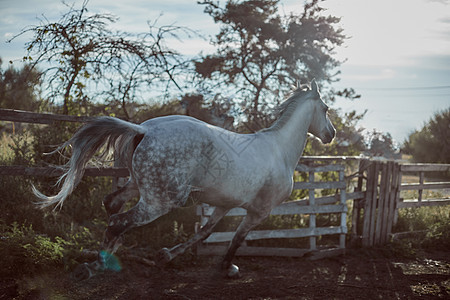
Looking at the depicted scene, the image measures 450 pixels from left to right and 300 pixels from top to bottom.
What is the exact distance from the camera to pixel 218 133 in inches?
149

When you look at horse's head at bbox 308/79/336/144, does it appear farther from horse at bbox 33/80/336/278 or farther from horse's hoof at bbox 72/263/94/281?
horse's hoof at bbox 72/263/94/281

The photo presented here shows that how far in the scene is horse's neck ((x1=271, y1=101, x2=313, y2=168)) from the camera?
442 cm

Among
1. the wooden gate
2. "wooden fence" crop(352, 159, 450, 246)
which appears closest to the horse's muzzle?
the wooden gate

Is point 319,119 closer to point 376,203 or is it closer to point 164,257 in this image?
point 164,257

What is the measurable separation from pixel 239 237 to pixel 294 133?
4.93 feet

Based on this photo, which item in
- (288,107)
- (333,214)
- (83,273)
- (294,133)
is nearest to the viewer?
(83,273)

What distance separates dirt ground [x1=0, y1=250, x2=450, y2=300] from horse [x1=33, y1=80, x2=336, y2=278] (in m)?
0.43

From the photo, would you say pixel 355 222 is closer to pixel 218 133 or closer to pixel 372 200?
pixel 372 200

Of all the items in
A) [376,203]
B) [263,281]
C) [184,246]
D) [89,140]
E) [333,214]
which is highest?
[89,140]

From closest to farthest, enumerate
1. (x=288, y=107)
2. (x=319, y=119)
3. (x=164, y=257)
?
(x=164, y=257), (x=288, y=107), (x=319, y=119)

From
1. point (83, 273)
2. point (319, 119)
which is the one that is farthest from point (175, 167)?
point (319, 119)

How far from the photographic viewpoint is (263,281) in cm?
463

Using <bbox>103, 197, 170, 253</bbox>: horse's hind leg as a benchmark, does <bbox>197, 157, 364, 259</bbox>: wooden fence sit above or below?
below

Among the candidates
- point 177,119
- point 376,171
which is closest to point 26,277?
point 177,119
